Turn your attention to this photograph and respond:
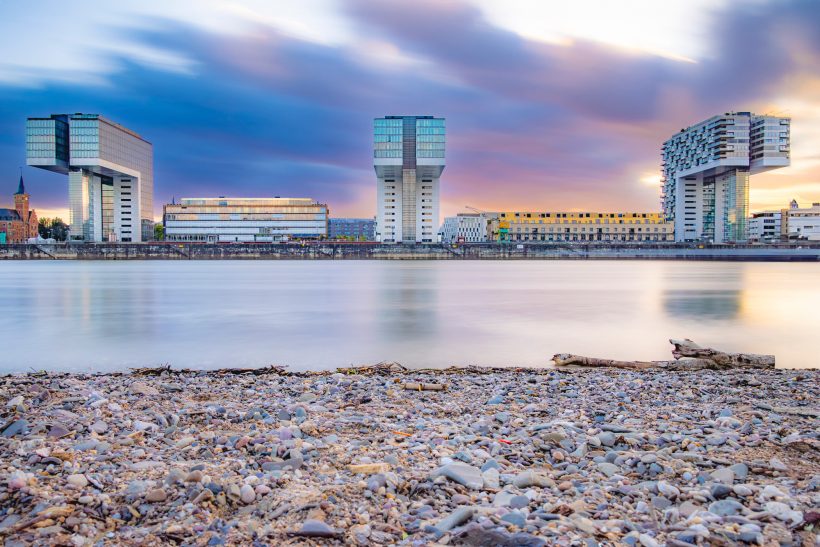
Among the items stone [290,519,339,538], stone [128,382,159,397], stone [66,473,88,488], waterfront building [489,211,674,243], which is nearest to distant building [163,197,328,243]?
waterfront building [489,211,674,243]

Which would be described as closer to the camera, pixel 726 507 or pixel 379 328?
pixel 726 507

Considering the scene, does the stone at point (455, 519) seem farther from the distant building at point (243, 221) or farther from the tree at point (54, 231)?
the tree at point (54, 231)

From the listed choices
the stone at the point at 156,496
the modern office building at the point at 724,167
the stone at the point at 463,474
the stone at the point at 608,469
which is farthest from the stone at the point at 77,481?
the modern office building at the point at 724,167

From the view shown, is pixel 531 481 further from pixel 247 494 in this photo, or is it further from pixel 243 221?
pixel 243 221

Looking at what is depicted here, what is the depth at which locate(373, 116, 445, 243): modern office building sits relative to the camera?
13562 centimetres

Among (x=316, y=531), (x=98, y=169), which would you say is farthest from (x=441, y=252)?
(x=316, y=531)

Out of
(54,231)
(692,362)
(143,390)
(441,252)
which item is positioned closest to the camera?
(143,390)

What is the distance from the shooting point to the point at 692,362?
11117 millimetres

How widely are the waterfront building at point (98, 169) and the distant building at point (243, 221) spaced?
394 inches

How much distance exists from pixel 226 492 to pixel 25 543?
118 centimetres

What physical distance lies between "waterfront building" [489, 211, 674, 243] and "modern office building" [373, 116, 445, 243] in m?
62.7

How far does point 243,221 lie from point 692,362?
6647 inches

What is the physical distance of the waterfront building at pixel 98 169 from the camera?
126312mm

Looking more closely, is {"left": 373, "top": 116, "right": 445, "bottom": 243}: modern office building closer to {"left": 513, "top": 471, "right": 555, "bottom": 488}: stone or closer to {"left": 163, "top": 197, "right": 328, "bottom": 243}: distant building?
{"left": 163, "top": 197, "right": 328, "bottom": 243}: distant building
